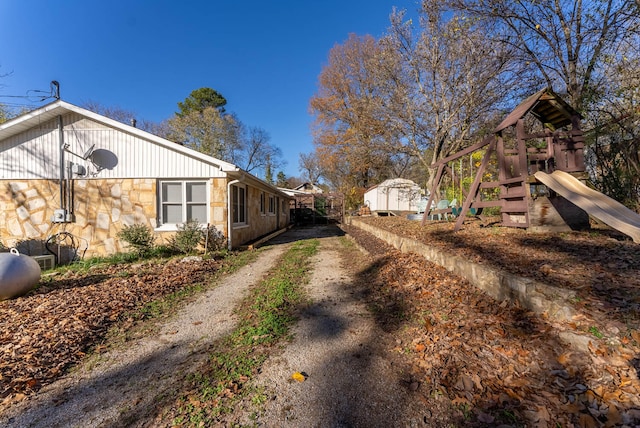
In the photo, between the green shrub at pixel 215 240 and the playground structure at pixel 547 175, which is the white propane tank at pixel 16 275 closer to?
the green shrub at pixel 215 240

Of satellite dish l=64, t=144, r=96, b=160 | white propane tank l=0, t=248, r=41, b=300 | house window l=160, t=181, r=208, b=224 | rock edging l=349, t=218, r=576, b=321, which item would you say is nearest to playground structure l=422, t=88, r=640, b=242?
rock edging l=349, t=218, r=576, b=321

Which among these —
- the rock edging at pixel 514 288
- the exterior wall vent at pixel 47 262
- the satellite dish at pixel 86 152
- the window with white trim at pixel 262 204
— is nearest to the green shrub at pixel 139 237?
the exterior wall vent at pixel 47 262

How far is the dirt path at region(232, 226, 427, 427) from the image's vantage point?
6.18ft

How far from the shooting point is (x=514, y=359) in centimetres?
218

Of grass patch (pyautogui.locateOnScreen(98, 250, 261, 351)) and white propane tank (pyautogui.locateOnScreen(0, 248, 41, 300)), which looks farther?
white propane tank (pyautogui.locateOnScreen(0, 248, 41, 300))

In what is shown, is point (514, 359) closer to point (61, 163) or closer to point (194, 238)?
point (194, 238)

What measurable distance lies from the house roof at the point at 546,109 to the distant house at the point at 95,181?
22.1ft

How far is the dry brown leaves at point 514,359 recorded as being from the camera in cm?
169

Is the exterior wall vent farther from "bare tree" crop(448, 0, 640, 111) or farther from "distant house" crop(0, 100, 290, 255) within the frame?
"bare tree" crop(448, 0, 640, 111)

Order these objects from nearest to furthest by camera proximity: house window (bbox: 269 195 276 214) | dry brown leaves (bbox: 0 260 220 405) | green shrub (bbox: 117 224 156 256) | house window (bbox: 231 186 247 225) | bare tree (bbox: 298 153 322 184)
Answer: dry brown leaves (bbox: 0 260 220 405) < green shrub (bbox: 117 224 156 256) < house window (bbox: 231 186 247 225) < house window (bbox: 269 195 276 214) < bare tree (bbox: 298 153 322 184)

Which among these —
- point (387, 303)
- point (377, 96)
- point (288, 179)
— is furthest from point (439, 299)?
point (288, 179)

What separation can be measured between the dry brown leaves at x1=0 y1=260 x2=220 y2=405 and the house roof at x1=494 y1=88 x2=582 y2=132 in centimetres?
714

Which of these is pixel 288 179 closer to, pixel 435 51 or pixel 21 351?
pixel 435 51

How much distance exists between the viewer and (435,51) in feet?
34.6
